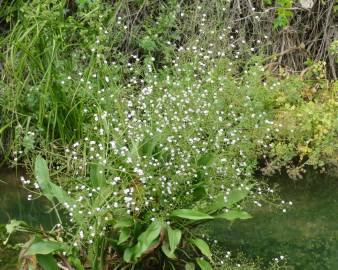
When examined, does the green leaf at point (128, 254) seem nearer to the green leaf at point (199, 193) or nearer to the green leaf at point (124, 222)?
the green leaf at point (124, 222)

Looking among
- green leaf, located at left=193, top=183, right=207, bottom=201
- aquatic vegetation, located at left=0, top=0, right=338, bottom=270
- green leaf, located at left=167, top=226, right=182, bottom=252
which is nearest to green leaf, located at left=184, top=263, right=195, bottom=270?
aquatic vegetation, located at left=0, top=0, right=338, bottom=270

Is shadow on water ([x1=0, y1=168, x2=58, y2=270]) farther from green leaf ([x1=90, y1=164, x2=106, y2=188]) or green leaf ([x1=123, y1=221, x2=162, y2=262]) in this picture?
green leaf ([x1=123, y1=221, x2=162, y2=262])

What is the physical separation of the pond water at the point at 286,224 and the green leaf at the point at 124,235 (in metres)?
0.95

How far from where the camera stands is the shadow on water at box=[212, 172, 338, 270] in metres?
4.89

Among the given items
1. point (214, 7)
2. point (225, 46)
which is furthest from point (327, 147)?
point (214, 7)

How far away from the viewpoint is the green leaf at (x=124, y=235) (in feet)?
13.4

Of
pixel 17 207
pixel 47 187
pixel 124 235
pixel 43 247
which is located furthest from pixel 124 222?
pixel 17 207

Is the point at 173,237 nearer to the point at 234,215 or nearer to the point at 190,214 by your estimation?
the point at 190,214

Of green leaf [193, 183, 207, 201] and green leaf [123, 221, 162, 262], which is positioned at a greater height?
green leaf [193, 183, 207, 201]

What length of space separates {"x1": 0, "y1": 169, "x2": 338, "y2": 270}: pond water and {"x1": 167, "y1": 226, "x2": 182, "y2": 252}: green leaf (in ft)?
3.02

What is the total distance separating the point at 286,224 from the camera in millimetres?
5359

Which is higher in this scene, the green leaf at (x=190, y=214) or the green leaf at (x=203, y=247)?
the green leaf at (x=190, y=214)

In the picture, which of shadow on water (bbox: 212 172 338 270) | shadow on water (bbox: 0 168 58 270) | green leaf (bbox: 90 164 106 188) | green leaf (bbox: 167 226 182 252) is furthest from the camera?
shadow on water (bbox: 0 168 58 270)

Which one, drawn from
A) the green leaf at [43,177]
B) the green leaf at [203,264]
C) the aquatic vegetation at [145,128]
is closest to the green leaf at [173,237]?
the aquatic vegetation at [145,128]
